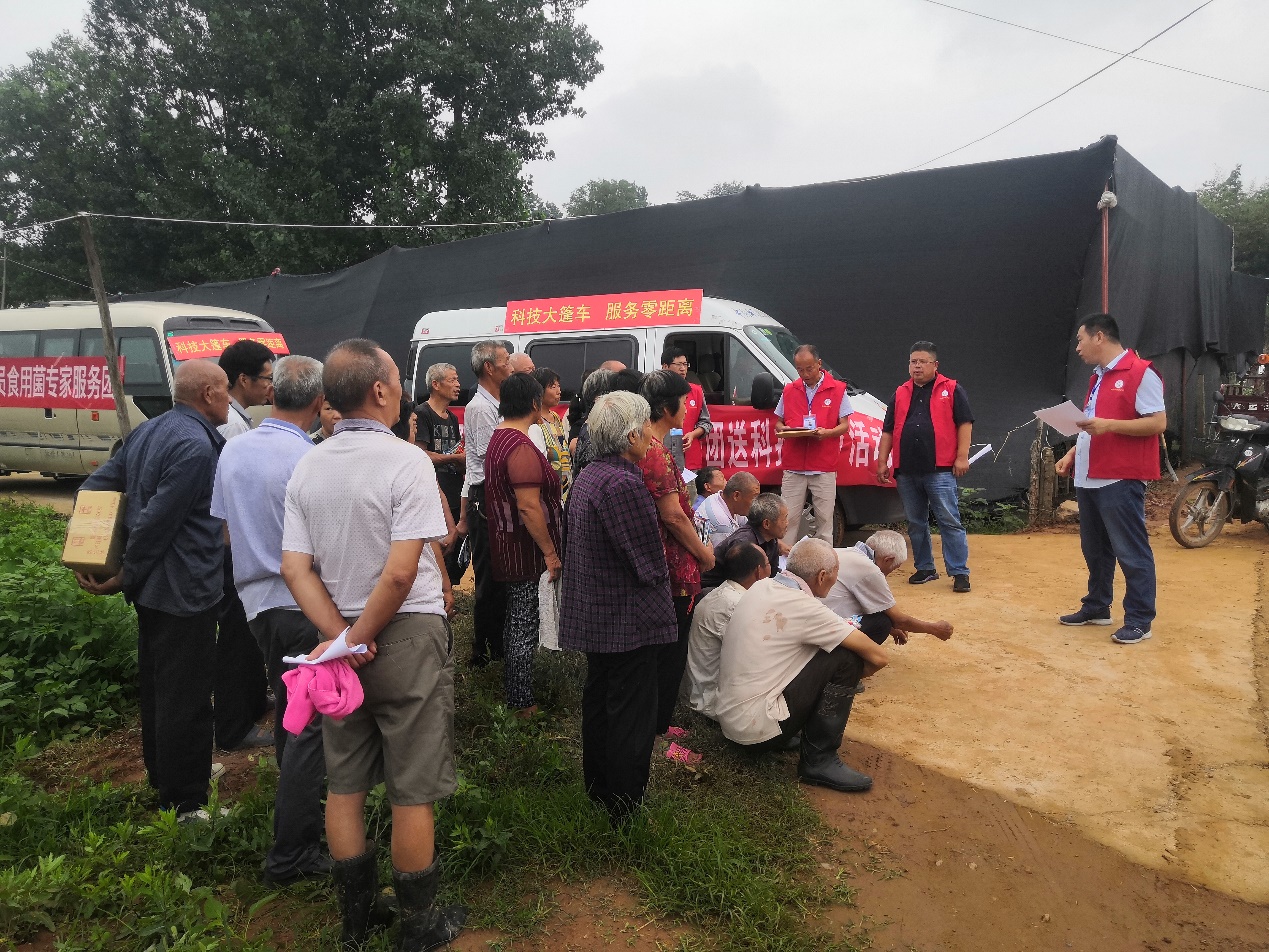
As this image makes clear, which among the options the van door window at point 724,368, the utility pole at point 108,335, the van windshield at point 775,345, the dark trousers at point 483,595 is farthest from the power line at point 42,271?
the dark trousers at point 483,595

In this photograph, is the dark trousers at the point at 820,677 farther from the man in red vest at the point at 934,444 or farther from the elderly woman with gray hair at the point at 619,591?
the man in red vest at the point at 934,444

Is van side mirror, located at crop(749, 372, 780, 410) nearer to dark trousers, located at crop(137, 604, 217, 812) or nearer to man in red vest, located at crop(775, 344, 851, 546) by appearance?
man in red vest, located at crop(775, 344, 851, 546)

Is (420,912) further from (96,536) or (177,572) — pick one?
(96,536)

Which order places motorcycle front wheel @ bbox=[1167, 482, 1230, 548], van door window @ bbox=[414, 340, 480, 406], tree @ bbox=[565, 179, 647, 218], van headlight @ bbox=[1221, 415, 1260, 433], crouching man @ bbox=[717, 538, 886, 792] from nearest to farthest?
crouching man @ bbox=[717, 538, 886, 792]
motorcycle front wheel @ bbox=[1167, 482, 1230, 548]
van headlight @ bbox=[1221, 415, 1260, 433]
van door window @ bbox=[414, 340, 480, 406]
tree @ bbox=[565, 179, 647, 218]

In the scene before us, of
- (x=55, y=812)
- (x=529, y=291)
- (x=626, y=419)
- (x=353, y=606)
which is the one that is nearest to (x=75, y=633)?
(x=55, y=812)

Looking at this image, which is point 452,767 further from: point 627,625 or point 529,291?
point 529,291

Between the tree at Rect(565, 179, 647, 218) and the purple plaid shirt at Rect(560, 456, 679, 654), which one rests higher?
the tree at Rect(565, 179, 647, 218)

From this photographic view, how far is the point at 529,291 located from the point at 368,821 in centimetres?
891

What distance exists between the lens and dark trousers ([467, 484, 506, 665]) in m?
4.28

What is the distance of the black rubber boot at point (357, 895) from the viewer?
229cm

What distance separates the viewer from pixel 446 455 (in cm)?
538

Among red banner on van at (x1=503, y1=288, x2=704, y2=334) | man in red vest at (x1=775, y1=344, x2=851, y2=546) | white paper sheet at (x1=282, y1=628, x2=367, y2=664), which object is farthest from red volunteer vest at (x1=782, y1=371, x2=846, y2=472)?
white paper sheet at (x1=282, y1=628, x2=367, y2=664)

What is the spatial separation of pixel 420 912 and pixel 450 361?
6.37 meters

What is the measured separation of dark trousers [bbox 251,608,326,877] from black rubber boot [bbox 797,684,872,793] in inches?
69.6
